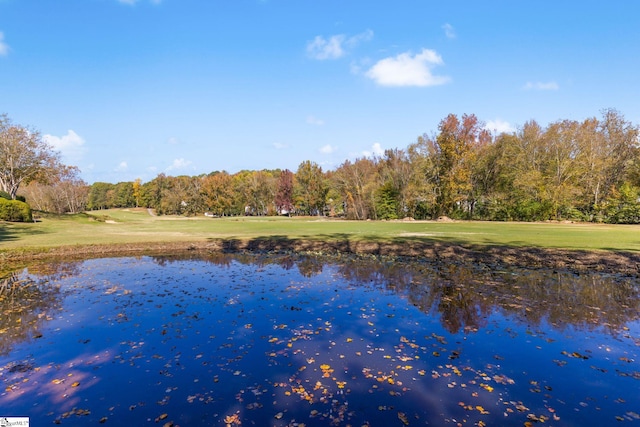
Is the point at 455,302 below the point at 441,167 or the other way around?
below

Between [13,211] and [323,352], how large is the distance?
45454 mm

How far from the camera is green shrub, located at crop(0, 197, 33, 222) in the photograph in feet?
120

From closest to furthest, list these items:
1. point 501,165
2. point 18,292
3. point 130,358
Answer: point 130,358
point 18,292
point 501,165

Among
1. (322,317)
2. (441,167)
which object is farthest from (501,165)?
(322,317)

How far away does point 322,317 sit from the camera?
384 inches

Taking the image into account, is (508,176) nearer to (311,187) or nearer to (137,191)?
Answer: (311,187)

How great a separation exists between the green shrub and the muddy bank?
22834 millimetres

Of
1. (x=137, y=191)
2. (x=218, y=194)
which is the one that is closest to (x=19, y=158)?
(x=218, y=194)

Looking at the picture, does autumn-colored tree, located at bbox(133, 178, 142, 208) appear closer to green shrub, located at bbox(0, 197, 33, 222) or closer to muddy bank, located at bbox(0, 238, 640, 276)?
green shrub, located at bbox(0, 197, 33, 222)

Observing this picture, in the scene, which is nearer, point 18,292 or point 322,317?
point 322,317

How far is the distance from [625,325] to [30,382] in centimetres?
1384

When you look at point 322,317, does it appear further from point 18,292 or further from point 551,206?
point 551,206

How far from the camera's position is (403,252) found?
831 inches

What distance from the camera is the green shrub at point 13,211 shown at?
1444 inches
